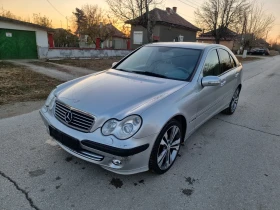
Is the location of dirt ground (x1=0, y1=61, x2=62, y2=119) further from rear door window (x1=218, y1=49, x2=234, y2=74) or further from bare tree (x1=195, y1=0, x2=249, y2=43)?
bare tree (x1=195, y1=0, x2=249, y2=43)

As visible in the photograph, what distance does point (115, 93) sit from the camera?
2.67m

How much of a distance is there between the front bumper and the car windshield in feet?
4.41

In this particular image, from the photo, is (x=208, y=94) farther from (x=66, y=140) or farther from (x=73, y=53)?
(x=73, y=53)

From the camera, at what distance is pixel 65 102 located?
257 centimetres

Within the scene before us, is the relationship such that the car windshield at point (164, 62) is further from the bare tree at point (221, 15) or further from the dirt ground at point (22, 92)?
the bare tree at point (221, 15)

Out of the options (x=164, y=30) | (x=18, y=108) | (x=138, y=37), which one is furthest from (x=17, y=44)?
(x=164, y=30)

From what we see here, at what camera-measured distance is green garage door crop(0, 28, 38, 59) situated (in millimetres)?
14812

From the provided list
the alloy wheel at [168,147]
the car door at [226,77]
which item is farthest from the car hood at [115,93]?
the car door at [226,77]

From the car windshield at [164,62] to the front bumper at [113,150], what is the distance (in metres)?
1.34

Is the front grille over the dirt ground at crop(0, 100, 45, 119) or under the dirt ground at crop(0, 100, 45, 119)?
over

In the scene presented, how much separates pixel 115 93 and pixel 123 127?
61cm

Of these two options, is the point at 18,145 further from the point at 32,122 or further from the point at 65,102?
the point at 65,102

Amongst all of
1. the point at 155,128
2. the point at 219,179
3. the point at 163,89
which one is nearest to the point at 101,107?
the point at 155,128

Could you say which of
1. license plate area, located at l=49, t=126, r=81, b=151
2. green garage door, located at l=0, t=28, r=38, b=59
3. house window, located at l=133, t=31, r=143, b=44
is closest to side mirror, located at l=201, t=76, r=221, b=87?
license plate area, located at l=49, t=126, r=81, b=151
